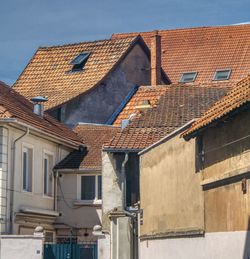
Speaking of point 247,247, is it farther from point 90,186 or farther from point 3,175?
point 90,186

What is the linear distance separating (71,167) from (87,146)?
190cm

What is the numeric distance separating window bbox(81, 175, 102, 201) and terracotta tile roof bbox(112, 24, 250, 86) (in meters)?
13.4

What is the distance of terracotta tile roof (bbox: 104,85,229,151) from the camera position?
1106 inches

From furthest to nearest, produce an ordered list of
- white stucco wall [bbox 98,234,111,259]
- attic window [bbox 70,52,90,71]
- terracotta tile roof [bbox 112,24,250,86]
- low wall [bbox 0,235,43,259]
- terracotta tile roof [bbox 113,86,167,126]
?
terracotta tile roof [bbox 112,24,250,86]
attic window [bbox 70,52,90,71]
terracotta tile roof [bbox 113,86,167,126]
low wall [bbox 0,235,43,259]
white stucco wall [bbox 98,234,111,259]

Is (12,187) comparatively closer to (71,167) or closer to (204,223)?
(71,167)

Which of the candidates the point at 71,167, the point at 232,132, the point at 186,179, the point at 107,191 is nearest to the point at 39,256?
the point at 107,191

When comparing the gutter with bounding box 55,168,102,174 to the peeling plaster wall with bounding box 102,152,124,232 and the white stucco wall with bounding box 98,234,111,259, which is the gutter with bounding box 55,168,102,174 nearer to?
the peeling plaster wall with bounding box 102,152,124,232

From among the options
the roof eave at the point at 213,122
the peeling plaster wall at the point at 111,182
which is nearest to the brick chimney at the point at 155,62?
the peeling plaster wall at the point at 111,182

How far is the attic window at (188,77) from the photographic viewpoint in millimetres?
48888

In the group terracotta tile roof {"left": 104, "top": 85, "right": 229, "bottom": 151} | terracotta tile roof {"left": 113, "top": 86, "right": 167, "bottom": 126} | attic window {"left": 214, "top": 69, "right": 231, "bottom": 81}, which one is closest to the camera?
terracotta tile roof {"left": 104, "top": 85, "right": 229, "bottom": 151}

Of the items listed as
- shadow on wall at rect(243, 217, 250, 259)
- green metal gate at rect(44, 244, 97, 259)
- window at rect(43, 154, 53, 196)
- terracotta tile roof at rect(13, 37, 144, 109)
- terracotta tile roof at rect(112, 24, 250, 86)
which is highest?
terracotta tile roof at rect(112, 24, 250, 86)

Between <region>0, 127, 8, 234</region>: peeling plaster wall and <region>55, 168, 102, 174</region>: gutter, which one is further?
<region>55, 168, 102, 174</region>: gutter

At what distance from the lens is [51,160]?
36.0 metres

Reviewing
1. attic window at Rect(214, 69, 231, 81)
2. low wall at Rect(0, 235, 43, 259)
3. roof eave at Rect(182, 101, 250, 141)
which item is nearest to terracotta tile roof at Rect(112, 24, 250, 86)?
attic window at Rect(214, 69, 231, 81)
